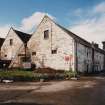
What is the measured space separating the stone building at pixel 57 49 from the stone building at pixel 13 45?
2405mm

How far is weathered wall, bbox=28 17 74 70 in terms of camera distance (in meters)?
36.2

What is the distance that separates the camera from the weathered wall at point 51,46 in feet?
119

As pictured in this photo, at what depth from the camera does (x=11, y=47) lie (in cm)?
4566

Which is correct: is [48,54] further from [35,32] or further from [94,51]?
[94,51]

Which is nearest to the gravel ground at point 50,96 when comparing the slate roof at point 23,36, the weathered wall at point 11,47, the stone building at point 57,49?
the stone building at point 57,49

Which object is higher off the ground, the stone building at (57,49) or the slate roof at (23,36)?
the slate roof at (23,36)

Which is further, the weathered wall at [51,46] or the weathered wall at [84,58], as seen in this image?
the weathered wall at [84,58]

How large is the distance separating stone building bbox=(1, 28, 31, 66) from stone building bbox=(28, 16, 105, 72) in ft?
7.89

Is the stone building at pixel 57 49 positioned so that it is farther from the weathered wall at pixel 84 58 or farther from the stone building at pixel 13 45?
the stone building at pixel 13 45

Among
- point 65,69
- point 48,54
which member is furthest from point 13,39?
point 65,69

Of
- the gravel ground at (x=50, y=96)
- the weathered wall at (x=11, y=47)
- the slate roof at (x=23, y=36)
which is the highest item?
the slate roof at (x=23, y=36)

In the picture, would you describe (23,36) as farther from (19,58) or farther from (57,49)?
(57,49)

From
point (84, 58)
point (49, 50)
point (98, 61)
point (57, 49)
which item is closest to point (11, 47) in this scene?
point (49, 50)

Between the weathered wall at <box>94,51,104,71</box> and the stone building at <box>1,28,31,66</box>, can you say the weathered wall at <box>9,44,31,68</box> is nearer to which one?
the stone building at <box>1,28,31,66</box>
